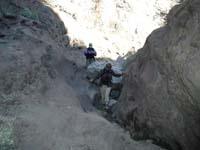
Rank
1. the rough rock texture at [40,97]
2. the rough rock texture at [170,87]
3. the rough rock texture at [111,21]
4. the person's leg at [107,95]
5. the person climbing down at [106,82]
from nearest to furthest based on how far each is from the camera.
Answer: the rough rock texture at [170,87]
the rough rock texture at [40,97]
the person climbing down at [106,82]
the person's leg at [107,95]
the rough rock texture at [111,21]

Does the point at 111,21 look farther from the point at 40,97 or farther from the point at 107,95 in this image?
the point at 40,97

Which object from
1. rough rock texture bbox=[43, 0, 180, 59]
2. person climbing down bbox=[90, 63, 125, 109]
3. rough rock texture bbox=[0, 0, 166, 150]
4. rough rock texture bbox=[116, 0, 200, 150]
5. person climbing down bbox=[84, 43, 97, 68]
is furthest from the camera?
rough rock texture bbox=[43, 0, 180, 59]

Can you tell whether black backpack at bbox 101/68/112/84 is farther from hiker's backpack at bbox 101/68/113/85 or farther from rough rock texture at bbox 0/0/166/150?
rough rock texture at bbox 0/0/166/150

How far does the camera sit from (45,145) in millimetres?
10914

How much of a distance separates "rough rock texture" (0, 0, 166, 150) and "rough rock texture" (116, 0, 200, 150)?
737mm

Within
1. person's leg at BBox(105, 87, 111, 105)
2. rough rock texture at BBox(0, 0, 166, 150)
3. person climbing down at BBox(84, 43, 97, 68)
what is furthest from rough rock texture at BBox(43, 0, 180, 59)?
person's leg at BBox(105, 87, 111, 105)

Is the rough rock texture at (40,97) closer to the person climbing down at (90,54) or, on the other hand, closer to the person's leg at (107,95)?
the person climbing down at (90,54)

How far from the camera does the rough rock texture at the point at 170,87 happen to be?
33.4 feet

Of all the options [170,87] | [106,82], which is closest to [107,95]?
[106,82]

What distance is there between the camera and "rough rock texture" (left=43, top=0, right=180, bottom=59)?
76.0ft

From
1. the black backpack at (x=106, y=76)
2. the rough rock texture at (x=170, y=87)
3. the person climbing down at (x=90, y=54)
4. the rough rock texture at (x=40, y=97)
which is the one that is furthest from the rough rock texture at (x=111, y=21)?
the rough rock texture at (x=170, y=87)

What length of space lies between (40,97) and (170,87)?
15.8ft

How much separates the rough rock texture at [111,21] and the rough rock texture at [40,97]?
3286mm

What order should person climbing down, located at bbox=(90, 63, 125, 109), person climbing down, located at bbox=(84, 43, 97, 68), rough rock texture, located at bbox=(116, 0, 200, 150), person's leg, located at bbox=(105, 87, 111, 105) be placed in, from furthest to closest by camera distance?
person climbing down, located at bbox=(84, 43, 97, 68) → person's leg, located at bbox=(105, 87, 111, 105) → person climbing down, located at bbox=(90, 63, 125, 109) → rough rock texture, located at bbox=(116, 0, 200, 150)
